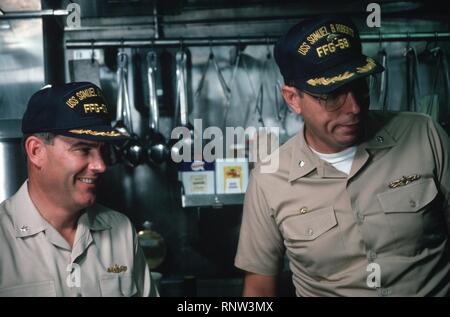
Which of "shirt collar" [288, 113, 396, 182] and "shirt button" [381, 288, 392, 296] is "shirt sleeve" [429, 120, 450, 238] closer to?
"shirt collar" [288, 113, 396, 182]

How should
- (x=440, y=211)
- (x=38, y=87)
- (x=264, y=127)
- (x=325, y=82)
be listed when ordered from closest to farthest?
(x=325, y=82), (x=440, y=211), (x=38, y=87), (x=264, y=127)

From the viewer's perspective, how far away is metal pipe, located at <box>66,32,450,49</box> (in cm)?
205

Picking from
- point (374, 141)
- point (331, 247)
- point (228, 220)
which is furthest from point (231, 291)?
point (374, 141)

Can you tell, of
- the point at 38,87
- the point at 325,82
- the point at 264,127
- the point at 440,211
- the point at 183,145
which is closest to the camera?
the point at 325,82

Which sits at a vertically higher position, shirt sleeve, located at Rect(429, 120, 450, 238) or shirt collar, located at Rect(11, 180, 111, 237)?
shirt sleeve, located at Rect(429, 120, 450, 238)

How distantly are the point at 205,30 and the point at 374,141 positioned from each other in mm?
1126

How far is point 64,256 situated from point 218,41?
1.09 meters

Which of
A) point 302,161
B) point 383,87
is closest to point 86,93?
point 302,161

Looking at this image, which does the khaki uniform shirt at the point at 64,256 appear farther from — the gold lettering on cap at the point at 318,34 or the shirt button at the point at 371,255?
the gold lettering on cap at the point at 318,34

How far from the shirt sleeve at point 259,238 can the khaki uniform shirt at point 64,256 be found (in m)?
0.35

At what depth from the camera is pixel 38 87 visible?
1.83m

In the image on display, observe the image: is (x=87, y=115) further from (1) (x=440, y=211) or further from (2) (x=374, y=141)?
(1) (x=440, y=211)

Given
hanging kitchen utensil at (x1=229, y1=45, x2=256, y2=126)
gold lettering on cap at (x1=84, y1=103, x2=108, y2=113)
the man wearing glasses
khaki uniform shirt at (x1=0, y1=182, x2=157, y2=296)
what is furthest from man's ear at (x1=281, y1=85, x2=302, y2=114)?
hanging kitchen utensil at (x1=229, y1=45, x2=256, y2=126)

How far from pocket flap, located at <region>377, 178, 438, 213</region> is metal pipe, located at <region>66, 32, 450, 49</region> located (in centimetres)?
81
